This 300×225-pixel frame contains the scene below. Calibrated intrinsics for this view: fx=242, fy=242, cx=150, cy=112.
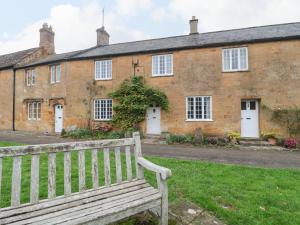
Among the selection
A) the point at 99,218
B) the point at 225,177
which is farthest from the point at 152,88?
the point at 99,218

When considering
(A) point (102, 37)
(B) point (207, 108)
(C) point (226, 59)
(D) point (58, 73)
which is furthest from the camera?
(A) point (102, 37)

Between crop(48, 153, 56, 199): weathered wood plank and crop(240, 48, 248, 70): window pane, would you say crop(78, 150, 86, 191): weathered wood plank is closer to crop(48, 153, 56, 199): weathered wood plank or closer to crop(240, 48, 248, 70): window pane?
crop(48, 153, 56, 199): weathered wood plank

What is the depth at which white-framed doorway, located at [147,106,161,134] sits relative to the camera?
56.3 ft

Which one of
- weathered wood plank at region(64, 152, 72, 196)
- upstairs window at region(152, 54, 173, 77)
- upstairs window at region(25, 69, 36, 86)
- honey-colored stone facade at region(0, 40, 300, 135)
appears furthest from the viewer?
upstairs window at region(25, 69, 36, 86)

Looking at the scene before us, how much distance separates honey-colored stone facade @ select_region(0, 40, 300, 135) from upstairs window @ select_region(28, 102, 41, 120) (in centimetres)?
77

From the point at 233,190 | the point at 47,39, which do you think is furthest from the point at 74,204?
the point at 47,39

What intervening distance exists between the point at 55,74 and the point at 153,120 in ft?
31.5

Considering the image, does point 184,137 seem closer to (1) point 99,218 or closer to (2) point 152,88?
(2) point 152,88

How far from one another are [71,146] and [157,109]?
13.9 metres

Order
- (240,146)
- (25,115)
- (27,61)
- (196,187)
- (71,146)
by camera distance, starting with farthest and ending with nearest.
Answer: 1. (27,61)
2. (25,115)
3. (240,146)
4. (196,187)
5. (71,146)

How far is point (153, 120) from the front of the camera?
17297 mm

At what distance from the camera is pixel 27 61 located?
23.6 meters

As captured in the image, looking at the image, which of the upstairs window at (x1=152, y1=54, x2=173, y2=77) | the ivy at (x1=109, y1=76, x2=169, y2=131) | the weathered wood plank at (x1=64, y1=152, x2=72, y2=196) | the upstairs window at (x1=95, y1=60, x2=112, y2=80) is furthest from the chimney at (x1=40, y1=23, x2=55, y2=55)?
the weathered wood plank at (x1=64, y1=152, x2=72, y2=196)

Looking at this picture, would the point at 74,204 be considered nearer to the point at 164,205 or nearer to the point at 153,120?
the point at 164,205
